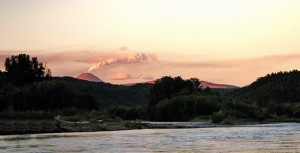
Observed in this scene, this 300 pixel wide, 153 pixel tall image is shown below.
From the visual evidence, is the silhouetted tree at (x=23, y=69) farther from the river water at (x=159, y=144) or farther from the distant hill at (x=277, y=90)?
the river water at (x=159, y=144)

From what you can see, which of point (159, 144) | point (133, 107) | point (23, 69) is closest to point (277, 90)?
point (133, 107)

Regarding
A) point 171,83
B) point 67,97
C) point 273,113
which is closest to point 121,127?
point 67,97

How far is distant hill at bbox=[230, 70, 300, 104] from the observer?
6722 inches

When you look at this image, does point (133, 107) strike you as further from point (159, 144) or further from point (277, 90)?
point (159, 144)

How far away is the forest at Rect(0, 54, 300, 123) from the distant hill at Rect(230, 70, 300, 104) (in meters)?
0.33

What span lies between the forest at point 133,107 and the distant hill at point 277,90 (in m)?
0.33

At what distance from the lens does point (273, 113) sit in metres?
128

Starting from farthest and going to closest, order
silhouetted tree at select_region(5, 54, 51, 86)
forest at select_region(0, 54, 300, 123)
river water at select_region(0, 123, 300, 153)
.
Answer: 1. silhouetted tree at select_region(5, 54, 51, 86)
2. forest at select_region(0, 54, 300, 123)
3. river water at select_region(0, 123, 300, 153)

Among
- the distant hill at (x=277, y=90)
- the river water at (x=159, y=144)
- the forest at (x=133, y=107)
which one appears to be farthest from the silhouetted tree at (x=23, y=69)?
the river water at (x=159, y=144)

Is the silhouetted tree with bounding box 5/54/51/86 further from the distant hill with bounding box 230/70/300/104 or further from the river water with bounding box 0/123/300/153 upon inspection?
the river water with bounding box 0/123/300/153

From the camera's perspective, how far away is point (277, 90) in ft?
580

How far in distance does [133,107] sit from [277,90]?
187 ft

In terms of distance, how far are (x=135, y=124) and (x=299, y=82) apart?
10901cm

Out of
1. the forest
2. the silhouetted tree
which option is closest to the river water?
the forest
